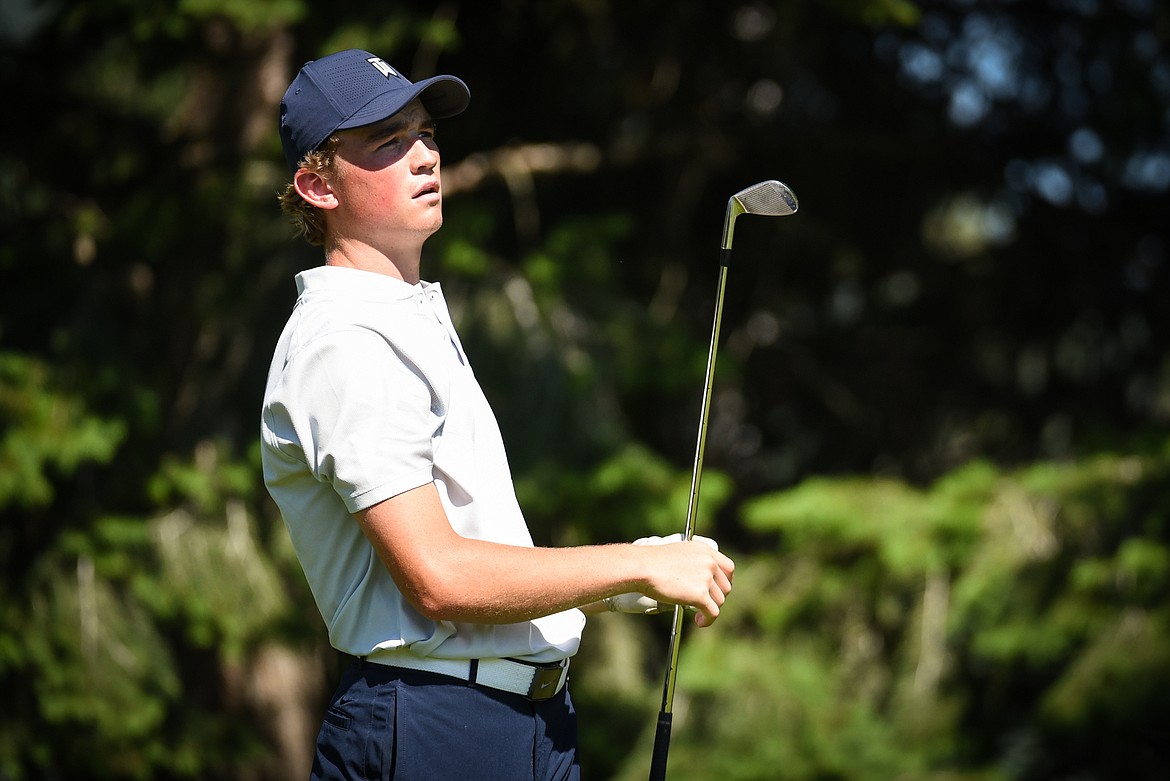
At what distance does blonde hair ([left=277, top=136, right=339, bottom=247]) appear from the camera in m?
1.84

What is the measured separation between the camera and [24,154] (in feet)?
19.4

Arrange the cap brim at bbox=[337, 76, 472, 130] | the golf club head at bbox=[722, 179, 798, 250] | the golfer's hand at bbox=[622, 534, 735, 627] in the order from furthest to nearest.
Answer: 1. the golf club head at bbox=[722, 179, 798, 250]
2. the cap brim at bbox=[337, 76, 472, 130]
3. the golfer's hand at bbox=[622, 534, 735, 627]

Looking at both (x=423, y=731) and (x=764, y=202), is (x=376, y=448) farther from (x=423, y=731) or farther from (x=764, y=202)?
(x=764, y=202)

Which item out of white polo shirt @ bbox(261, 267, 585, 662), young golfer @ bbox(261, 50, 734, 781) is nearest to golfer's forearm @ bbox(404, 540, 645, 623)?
young golfer @ bbox(261, 50, 734, 781)

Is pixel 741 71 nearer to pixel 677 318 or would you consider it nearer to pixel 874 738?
pixel 677 318

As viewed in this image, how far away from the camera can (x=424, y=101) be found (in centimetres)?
200

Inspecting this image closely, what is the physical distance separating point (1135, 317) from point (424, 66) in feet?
12.4

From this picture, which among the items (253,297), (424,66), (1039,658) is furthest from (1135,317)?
(253,297)

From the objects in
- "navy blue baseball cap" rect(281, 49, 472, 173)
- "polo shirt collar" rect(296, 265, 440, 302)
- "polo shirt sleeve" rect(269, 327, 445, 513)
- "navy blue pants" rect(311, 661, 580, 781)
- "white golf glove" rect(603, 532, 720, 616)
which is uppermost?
"navy blue baseball cap" rect(281, 49, 472, 173)

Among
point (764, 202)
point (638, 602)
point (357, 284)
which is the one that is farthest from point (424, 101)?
point (638, 602)

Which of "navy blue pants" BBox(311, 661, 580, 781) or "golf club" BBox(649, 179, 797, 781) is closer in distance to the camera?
"navy blue pants" BBox(311, 661, 580, 781)

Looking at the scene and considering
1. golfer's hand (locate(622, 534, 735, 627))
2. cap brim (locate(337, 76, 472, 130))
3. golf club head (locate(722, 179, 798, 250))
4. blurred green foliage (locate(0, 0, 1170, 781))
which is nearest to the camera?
golfer's hand (locate(622, 534, 735, 627))

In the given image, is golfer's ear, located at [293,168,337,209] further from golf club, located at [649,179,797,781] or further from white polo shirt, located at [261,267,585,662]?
golf club, located at [649,179,797,781]

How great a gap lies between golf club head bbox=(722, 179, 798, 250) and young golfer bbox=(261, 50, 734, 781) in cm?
54
